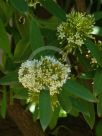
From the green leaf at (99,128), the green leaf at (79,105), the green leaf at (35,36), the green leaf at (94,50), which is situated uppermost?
the green leaf at (35,36)

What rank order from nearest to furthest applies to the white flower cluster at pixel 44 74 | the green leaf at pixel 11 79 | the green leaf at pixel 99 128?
1. the white flower cluster at pixel 44 74
2. the green leaf at pixel 11 79
3. the green leaf at pixel 99 128

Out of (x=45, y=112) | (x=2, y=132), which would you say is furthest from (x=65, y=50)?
(x=2, y=132)

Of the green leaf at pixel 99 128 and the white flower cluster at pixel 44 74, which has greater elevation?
the white flower cluster at pixel 44 74

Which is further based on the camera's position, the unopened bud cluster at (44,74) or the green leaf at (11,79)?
the green leaf at (11,79)

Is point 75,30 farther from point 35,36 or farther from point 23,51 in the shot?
point 23,51

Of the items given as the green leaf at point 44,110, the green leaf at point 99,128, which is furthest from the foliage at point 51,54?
the green leaf at point 99,128

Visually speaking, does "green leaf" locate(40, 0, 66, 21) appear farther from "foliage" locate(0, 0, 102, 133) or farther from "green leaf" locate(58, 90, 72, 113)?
"green leaf" locate(58, 90, 72, 113)

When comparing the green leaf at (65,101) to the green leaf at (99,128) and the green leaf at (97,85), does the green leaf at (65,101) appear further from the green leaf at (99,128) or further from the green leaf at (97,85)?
the green leaf at (99,128)
